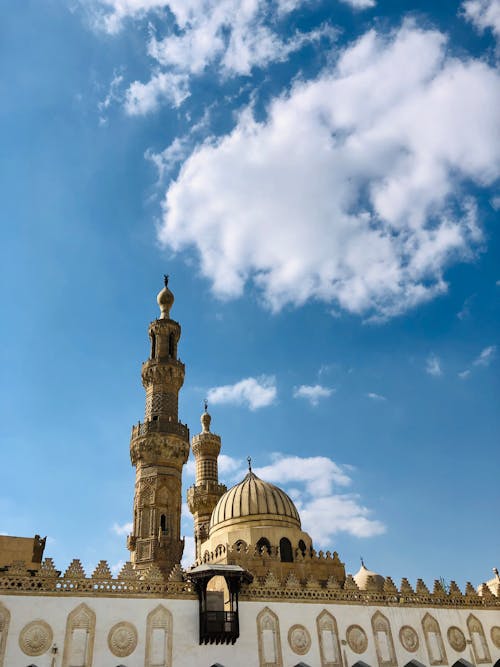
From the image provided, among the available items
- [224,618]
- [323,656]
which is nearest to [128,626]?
[224,618]

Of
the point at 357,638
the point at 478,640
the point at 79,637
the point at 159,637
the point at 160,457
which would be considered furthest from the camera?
the point at 160,457

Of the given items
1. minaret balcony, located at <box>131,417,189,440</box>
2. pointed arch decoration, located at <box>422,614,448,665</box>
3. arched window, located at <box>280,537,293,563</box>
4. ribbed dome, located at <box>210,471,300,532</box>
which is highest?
minaret balcony, located at <box>131,417,189,440</box>

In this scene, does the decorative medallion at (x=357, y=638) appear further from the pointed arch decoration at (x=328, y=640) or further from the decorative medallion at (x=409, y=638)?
the decorative medallion at (x=409, y=638)

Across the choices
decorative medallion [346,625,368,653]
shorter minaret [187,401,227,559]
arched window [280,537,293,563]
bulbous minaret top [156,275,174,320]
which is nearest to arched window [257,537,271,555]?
arched window [280,537,293,563]

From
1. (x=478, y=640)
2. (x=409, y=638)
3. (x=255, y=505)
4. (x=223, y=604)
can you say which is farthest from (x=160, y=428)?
(x=478, y=640)

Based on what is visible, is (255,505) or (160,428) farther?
(160,428)

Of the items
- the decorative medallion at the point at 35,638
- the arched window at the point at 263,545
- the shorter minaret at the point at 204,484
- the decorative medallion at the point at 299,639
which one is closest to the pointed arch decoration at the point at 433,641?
the decorative medallion at the point at 299,639

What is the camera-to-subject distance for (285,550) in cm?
3259

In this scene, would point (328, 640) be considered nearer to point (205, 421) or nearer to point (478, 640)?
point (478, 640)

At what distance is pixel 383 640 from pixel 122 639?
12.3m

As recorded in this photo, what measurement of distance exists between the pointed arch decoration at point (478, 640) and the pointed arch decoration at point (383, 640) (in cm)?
513

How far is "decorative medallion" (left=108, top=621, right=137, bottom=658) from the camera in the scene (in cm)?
2150

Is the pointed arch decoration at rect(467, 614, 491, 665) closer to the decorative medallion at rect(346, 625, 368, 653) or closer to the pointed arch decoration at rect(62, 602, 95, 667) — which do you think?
the decorative medallion at rect(346, 625, 368, 653)

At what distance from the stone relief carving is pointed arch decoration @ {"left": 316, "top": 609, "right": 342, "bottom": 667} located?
963 centimetres
